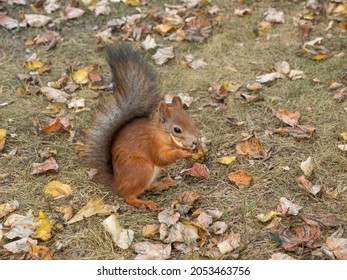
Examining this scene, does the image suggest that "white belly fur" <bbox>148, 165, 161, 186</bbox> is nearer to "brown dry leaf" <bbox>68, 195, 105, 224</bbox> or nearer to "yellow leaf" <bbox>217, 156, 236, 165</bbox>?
"brown dry leaf" <bbox>68, 195, 105, 224</bbox>

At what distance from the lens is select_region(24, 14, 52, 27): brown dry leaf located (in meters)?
4.46

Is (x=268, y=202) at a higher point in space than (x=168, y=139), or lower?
lower

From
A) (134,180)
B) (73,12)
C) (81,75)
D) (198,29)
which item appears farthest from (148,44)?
(134,180)

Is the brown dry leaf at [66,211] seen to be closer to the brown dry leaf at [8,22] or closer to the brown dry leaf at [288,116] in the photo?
the brown dry leaf at [288,116]

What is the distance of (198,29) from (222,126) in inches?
50.6

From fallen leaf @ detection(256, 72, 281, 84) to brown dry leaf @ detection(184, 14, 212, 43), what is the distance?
28.4 inches

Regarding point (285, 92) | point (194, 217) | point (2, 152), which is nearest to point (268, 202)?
point (194, 217)

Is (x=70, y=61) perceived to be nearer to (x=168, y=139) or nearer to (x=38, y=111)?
(x=38, y=111)

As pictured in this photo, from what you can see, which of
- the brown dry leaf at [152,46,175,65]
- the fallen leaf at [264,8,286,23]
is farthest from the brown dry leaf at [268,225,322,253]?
the fallen leaf at [264,8,286,23]

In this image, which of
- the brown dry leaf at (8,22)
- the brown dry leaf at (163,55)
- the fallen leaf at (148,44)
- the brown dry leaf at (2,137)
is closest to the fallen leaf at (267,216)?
the brown dry leaf at (2,137)

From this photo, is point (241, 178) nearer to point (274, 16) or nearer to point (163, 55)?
point (163, 55)

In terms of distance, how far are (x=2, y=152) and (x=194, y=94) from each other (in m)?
1.35

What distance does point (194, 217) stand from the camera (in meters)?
2.62

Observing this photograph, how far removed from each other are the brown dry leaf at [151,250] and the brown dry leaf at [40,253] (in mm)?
388
